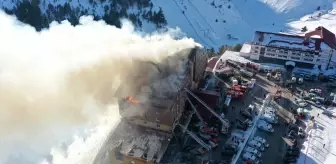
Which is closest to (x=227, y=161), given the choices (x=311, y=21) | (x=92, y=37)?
(x=92, y=37)


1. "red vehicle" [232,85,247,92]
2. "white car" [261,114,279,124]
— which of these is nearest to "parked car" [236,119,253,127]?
Result: "white car" [261,114,279,124]

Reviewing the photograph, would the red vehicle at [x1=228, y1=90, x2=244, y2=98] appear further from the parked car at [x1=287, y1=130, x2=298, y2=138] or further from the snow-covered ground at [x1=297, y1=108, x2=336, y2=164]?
the snow-covered ground at [x1=297, y1=108, x2=336, y2=164]

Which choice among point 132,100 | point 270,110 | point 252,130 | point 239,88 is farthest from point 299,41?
point 132,100

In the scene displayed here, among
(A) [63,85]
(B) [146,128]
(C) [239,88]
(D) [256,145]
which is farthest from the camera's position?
(C) [239,88]

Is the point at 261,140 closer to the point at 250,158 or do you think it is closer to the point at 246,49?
the point at 250,158

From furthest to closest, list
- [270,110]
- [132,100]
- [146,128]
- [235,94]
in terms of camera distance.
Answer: [235,94] → [270,110] → [146,128] → [132,100]

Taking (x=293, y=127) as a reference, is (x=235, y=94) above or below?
above

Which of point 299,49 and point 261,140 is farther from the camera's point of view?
point 299,49
